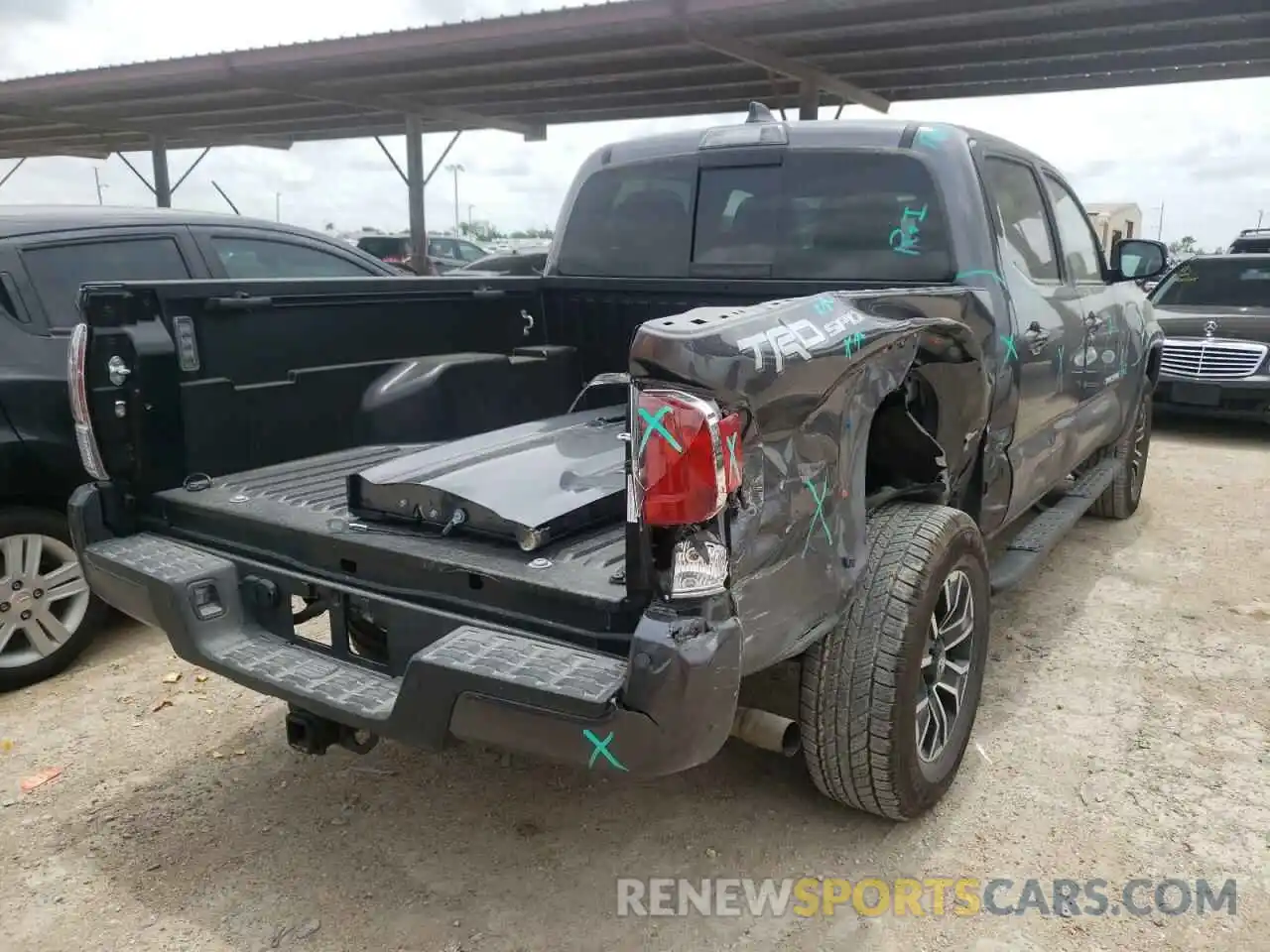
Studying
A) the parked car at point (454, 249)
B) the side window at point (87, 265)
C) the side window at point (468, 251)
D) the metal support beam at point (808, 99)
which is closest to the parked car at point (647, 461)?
the side window at point (87, 265)

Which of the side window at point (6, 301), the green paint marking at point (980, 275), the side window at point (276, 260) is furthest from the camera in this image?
the side window at point (276, 260)

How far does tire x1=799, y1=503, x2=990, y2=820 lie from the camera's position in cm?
258

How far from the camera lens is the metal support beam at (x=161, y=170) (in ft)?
64.2

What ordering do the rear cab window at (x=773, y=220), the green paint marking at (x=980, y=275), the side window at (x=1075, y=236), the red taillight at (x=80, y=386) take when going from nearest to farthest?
the red taillight at (x=80, y=386)
the green paint marking at (x=980, y=275)
the rear cab window at (x=773, y=220)
the side window at (x=1075, y=236)

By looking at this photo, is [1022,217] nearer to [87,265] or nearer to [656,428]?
[656,428]

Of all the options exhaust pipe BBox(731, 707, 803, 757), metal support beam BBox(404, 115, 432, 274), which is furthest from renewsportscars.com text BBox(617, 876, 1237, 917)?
metal support beam BBox(404, 115, 432, 274)

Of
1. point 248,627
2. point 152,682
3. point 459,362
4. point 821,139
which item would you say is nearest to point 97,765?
point 152,682

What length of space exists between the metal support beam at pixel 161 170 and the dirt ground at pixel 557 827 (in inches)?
733

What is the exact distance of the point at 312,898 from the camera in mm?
2625

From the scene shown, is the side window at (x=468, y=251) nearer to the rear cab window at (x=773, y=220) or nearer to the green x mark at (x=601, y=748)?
the rear cab window at (x=773, y=220)

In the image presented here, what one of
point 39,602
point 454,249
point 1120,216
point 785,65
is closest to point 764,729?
point 39,602

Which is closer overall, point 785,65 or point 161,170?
point 785,65

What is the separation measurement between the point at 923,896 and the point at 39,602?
3.50 m

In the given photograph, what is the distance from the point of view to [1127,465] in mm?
5922
